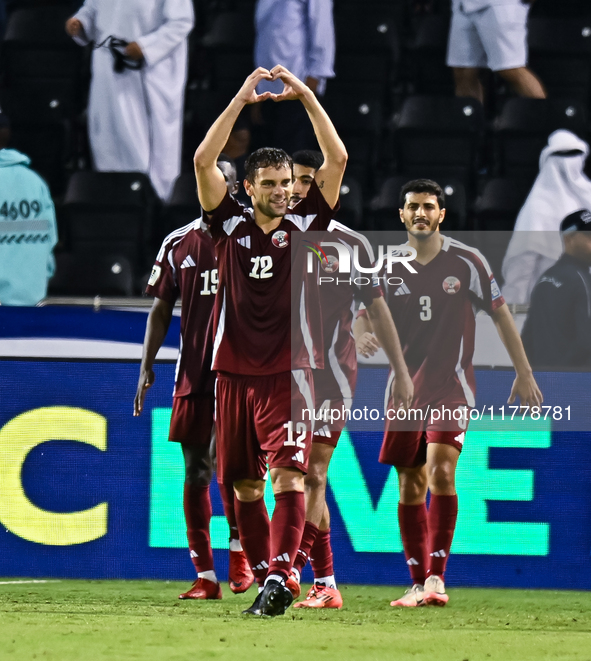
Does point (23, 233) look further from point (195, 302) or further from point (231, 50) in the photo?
point (231, 50)

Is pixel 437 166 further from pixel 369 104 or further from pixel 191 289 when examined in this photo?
pixel 191 289

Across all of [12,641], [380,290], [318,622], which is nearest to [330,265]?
[380,290]

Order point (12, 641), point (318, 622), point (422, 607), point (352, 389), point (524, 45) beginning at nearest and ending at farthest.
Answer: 1. point (12, 641)
2. point (318, 622)
3. point (422, 607)
4. point (352, 389)
5. point (524, 45)

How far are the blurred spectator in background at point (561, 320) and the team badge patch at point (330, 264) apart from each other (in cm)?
98

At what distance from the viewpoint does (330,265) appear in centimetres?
529

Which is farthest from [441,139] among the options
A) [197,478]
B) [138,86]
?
[197,478]

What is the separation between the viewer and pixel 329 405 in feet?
17.3

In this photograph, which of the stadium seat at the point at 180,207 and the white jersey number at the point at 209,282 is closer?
the white jersey number at the point at 209,282

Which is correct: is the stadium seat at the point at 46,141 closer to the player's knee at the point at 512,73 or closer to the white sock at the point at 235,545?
the player's knee at the point at 512,73

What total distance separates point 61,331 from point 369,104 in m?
3.23

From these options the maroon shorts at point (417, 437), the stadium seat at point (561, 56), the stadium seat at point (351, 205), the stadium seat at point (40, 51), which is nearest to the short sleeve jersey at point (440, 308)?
the maroon shorts at point (417, 437)

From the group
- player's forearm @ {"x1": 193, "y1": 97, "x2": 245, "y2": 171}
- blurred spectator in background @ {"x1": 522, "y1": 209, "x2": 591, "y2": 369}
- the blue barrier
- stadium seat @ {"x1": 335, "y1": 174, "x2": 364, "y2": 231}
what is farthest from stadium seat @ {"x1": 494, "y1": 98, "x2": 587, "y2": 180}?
player's forearm @ {"x1": 193, "y1": 97, "x2": 245, "y2": 171}

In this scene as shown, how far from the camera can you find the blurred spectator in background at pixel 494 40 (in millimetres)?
7781

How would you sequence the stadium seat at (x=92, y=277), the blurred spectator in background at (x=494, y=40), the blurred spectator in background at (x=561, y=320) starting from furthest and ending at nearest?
the blurred spectator in background at (x=494, y=40)
the stadium seat at (x=92, y=277)
the blurred spectator in background at (x=561, y=320)
